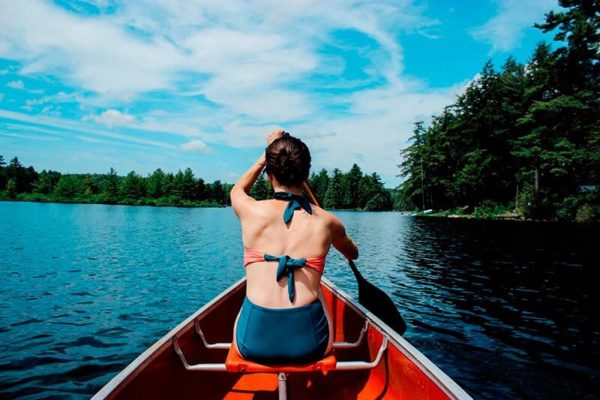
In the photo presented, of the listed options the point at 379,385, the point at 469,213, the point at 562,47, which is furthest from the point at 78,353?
the point at 469,213

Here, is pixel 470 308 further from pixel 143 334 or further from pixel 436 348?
pixel 143 334

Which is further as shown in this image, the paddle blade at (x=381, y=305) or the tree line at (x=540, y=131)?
the tree line at (x=540, y=131)

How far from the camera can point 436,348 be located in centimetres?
726

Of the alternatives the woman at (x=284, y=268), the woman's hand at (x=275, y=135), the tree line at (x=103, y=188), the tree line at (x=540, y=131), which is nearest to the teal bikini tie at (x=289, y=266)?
the woman at (x=284, y=268)

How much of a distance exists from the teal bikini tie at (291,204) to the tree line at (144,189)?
111837mm

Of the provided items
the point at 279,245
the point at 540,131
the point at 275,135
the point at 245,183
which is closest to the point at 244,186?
the point at 245,183

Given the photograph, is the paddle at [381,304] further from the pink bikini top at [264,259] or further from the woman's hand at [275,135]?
the pink bikini top at [264,259]

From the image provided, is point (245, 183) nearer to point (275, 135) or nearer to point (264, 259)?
point (275, 135)

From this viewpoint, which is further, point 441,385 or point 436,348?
point 436,348

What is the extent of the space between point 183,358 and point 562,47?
36393 millimetres

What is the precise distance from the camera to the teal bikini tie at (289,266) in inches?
93.0

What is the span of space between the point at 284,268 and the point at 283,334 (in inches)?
17.2

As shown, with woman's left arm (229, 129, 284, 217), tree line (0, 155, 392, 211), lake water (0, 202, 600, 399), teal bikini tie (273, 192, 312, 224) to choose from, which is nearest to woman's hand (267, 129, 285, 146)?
woman's left arm (229, 129, 284, 217)

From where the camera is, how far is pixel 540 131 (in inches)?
1577
